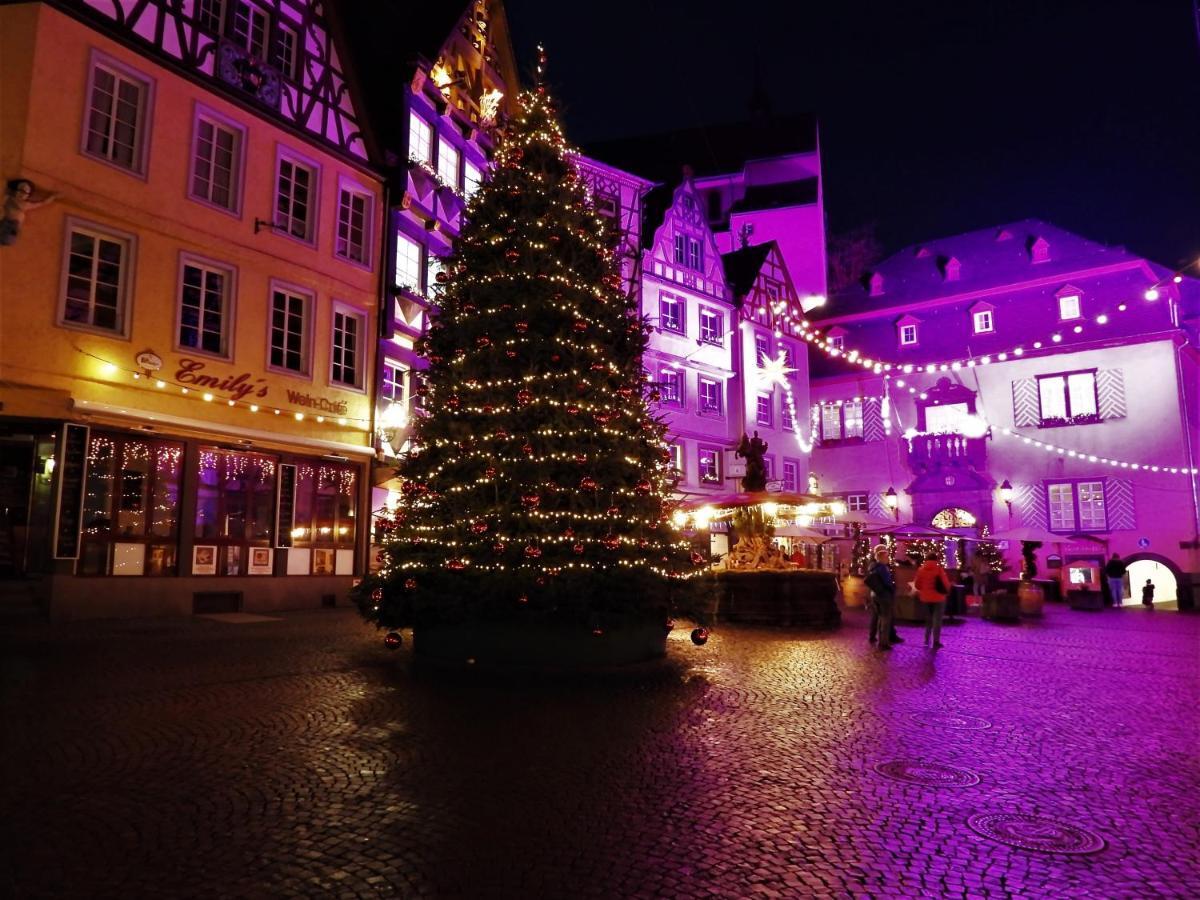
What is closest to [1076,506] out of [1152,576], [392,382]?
[1152,576]

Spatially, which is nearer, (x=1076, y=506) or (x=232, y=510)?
(x=232, y=510)

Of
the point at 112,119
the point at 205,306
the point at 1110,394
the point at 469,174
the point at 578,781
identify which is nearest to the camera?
the point at 578,781

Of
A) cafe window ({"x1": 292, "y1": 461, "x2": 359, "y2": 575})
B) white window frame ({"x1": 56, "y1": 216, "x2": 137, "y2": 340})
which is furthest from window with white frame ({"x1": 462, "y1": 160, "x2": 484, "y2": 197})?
white window frame ({"x1": 56, "y1": 216, "x2": 137, "y2": 340})

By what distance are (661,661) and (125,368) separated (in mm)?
10944

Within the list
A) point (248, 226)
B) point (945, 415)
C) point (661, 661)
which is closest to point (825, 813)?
point (661, 661)

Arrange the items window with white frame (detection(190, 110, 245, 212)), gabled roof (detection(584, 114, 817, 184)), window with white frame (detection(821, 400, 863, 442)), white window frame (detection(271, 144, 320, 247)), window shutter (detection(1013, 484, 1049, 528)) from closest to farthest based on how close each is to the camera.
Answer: window with white frame (detection(190, 110, 245, 212)) < white window frame (detection(271, 144, 320, 247)) < window shutter (detection(1013, 484, 1049, 528)) < window with white frame (detection(821, 400, 863, 442)) < gabled roof (detection(584, 114, 817, 184))

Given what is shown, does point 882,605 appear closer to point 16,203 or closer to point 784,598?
point 784,598

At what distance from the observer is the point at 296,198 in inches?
746

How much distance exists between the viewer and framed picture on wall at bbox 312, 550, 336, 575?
18.8 meters

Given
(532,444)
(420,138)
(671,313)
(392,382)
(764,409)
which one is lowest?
(532,444)

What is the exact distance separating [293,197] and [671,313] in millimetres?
16374

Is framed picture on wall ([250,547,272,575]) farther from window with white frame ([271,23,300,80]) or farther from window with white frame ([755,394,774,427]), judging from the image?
window with white frame ([755,394,774,427])

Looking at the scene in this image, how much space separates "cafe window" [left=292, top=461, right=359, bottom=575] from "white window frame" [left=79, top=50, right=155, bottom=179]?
6.62m

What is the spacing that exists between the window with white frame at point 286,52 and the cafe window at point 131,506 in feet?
28.7
